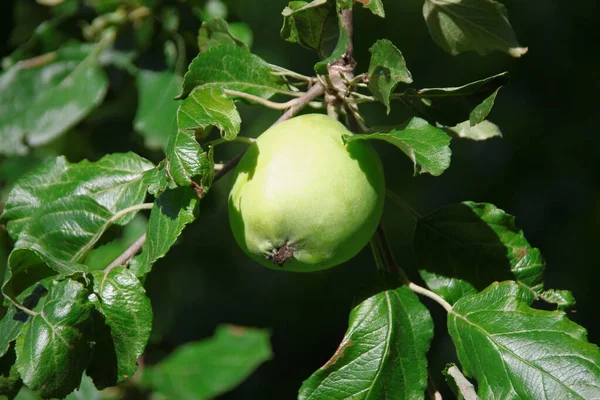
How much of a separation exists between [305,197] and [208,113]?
7.6 inches

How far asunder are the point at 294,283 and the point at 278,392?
0.59 m

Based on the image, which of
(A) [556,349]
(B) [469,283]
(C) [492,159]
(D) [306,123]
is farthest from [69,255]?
(C) [492,159]

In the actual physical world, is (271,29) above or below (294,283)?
above

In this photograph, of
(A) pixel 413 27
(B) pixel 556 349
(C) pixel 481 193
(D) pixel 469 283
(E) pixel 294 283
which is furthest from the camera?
(E) pixel 294 283

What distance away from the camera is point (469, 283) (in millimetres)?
1115

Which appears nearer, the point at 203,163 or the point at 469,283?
the point at 203,163

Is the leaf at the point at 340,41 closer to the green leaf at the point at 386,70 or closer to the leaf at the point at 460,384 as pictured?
the green leaf at the point at 386,70

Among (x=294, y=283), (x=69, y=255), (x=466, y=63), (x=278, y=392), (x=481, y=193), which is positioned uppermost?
(x=69, y=255)

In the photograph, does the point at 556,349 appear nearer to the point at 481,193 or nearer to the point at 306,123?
the point at 306,123

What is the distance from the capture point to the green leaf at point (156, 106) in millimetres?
1571

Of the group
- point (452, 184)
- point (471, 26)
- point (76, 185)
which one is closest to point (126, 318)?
point (76, 185)

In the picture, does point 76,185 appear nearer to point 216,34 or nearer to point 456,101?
point 216,34

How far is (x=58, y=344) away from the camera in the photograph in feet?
3.26

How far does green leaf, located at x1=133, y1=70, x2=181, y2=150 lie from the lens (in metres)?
1.57
